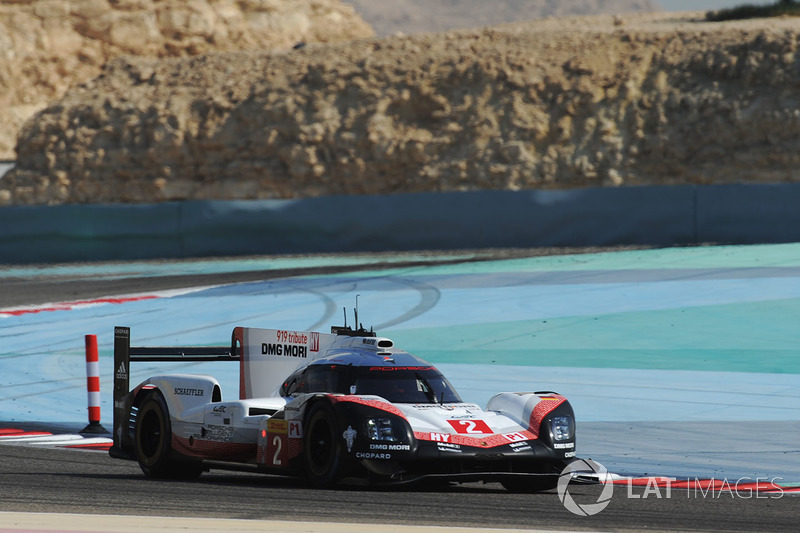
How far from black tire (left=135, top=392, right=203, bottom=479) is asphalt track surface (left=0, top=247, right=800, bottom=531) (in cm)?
16

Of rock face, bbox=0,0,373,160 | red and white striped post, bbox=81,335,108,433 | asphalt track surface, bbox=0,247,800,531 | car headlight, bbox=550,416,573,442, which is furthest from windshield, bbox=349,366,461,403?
rock face, bbox=0,0,373,160

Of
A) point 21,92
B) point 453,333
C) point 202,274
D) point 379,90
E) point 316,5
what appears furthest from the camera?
point 316,5

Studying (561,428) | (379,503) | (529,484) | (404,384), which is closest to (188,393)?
(404,384)

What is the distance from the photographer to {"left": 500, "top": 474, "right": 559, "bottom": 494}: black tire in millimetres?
7938

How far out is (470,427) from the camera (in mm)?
7609

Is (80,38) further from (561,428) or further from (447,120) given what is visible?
(561,428)

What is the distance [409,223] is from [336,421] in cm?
2181

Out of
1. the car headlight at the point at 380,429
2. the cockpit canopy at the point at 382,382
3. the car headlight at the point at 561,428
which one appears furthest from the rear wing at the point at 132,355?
the car headlight at the point at 561,428

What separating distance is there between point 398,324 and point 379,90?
23.5 m

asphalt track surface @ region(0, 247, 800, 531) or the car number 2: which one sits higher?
the car number 2

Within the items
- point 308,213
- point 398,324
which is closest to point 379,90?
point 308,213

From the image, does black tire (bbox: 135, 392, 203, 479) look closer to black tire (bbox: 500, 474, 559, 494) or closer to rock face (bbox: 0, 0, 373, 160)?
black tire (bbox: 500, 474, 559, 494)

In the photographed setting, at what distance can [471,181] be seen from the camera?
121 ft

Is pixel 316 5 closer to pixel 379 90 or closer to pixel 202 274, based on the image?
pixel 379 90
